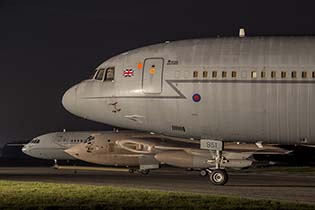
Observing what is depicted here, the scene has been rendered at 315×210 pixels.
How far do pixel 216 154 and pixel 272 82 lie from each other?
4.28m

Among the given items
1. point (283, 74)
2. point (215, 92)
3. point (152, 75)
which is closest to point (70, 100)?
point (152, 75)

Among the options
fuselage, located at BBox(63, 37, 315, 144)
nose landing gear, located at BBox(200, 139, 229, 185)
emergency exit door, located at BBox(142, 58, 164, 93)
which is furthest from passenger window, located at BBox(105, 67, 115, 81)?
nose landing gear, located at BBox(200, 139, 229, 185)

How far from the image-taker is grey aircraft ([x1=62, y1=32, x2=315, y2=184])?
1021 inches

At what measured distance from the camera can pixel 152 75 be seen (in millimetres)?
27422

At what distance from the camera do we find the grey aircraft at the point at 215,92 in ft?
85.0

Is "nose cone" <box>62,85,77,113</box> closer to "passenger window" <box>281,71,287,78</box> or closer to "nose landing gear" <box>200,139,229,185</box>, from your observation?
"nose landing gear" <box>200,139,229,185</box>

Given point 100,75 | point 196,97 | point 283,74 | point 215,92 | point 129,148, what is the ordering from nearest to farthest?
point 283,74
point 215,92
point 196,97
point 100,75
point 129,148

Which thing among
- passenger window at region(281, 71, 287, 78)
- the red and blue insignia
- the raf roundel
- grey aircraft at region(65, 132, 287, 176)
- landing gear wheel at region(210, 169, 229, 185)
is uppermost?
the red and blue insignia

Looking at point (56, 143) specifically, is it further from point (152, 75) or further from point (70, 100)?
point (152, 75)

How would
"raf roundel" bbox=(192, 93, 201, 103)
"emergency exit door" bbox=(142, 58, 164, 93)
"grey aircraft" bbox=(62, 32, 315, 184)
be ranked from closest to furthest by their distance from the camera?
"grey aircraft" bbox=(62, 32, 315, 184) → "raf roundel" bbox=(192, 93, 201, 103) → "emergency exit door" bbox=(142, 58, 164, 93)

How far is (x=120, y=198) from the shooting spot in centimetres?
2127

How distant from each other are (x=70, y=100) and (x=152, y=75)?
4309 mm

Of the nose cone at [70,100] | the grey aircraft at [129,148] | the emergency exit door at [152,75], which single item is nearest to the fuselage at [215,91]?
the emergency exit door at [152,75]

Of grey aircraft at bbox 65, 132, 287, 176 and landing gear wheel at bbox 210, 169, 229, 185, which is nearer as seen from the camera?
landing gear wheel at bbox 210, 169, 229, 185
